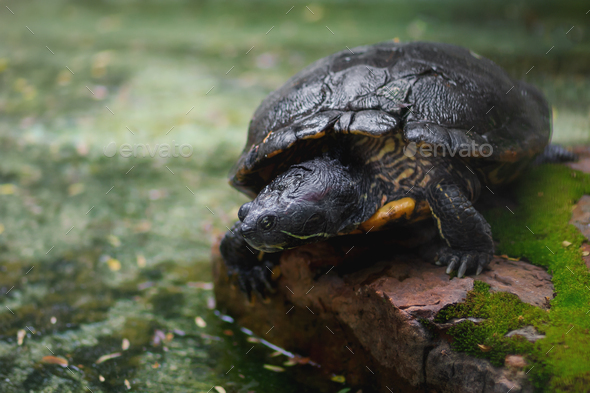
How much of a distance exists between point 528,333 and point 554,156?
2.73m

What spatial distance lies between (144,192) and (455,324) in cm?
A: 490

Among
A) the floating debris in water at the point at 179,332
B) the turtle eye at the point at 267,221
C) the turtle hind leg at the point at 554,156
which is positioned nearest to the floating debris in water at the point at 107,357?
the floating debris in water at the point at 179,332

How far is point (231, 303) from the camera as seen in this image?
176 inches

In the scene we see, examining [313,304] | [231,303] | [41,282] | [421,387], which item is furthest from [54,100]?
[421,387]

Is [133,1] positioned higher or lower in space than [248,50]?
higher

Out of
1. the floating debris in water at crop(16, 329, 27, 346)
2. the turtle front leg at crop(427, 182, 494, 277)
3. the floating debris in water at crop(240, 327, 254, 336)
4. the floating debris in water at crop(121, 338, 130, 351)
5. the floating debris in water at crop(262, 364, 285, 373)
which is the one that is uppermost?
the turtle front leg at crop(427, 182, 494, 277)

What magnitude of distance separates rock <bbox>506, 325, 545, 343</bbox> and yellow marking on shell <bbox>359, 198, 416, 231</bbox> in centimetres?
109

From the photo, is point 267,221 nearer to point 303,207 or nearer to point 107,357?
point 303,207

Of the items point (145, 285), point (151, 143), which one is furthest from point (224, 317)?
point (151, 143)

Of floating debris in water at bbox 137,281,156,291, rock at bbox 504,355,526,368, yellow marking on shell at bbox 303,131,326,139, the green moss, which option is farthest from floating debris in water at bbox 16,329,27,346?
rock at bbox 504,355,526,368

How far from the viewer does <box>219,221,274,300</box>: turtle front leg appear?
4082mm

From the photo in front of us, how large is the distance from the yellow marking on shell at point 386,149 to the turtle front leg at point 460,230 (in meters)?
0.44

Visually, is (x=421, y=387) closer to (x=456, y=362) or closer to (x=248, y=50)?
(x=456, y=362)

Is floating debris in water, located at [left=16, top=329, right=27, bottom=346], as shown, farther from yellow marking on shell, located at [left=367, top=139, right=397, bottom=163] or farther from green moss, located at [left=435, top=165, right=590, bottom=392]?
green moss, located at [left=435, top=165, right=590, bottom=392]
